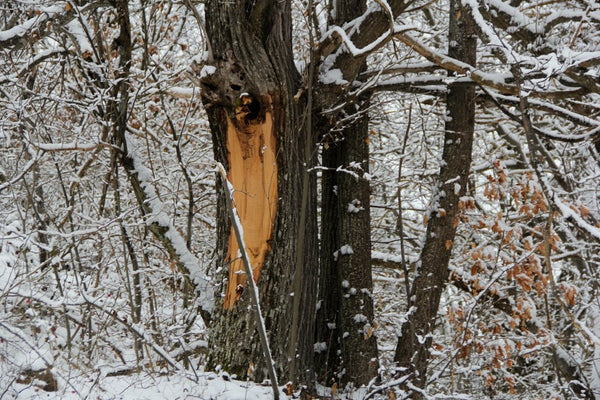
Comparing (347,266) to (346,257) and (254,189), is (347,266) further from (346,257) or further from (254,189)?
(254,189)

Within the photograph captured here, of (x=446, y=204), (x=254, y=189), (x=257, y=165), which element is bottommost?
(x=446, y=204)

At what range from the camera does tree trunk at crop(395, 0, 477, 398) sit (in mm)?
4945

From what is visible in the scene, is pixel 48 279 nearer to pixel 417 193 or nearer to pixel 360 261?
pixel 360 261

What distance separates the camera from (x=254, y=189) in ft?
13.5

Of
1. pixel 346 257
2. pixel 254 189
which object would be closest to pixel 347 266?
pixel 346 257

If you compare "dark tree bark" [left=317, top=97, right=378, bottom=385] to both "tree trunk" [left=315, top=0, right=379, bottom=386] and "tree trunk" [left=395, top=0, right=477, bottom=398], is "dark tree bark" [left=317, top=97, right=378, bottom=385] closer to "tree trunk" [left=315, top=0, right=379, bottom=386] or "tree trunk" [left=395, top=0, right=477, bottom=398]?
"tree trunk" [left=315, top=0, right=379, bottom=386]

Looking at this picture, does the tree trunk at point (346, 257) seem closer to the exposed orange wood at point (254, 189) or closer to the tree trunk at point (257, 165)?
the tree trunk at point (257, 165)

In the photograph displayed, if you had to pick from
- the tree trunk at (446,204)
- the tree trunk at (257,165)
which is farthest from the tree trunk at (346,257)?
the tree trunk at (257,165)

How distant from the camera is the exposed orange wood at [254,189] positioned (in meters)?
4.04

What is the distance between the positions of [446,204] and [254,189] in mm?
1810

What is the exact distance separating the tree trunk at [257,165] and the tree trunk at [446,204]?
46.5 inches

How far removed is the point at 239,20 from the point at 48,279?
4912 millimetres

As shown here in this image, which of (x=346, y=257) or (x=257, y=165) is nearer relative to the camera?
(x=257, y=165)

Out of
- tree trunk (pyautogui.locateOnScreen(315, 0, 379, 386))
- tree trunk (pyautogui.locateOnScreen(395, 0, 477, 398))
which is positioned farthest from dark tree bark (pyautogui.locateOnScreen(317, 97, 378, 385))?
tree trunk (pyautogui.locateOnScreen(395, 0, 477, 398))
